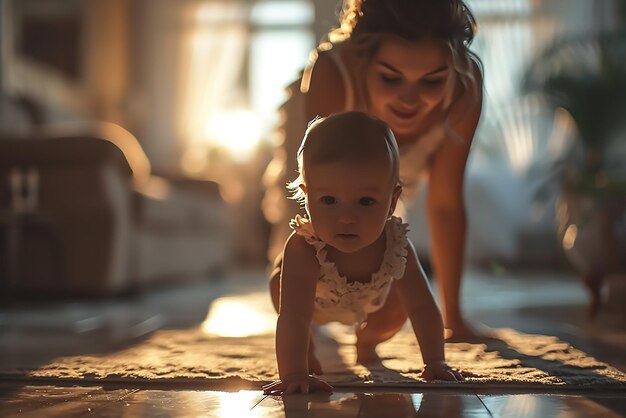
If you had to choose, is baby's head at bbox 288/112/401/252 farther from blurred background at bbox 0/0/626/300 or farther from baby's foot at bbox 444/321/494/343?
blurred background at bbox 0/0/626/300

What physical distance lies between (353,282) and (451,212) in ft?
2.04

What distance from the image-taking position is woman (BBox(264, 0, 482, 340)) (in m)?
1.45

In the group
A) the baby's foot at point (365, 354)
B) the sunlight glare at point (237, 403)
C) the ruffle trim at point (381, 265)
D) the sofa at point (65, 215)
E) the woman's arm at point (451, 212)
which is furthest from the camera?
the sofa at point (65, 215)

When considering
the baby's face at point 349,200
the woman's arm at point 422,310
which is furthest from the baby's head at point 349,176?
A: the woman's arm at point 422,310

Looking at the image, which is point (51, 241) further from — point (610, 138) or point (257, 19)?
point (257, 19)

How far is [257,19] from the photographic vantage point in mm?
6559

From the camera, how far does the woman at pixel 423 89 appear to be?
145 centimetres

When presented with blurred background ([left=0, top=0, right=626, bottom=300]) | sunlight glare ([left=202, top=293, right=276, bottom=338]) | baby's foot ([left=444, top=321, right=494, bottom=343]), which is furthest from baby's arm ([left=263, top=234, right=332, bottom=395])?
blurred background ([left=0, top=0, right=626, bottom=300])

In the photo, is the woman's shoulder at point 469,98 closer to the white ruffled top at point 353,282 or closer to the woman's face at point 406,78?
the woman's face at point 406,78

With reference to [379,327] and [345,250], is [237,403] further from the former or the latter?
[379,327]

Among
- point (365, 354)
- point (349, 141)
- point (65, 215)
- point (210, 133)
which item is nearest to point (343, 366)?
point (365, 354)

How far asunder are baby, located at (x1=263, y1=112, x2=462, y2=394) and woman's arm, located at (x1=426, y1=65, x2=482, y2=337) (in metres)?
0.48

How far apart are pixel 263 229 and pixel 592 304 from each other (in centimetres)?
420

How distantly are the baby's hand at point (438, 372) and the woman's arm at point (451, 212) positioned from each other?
20.3 inches
